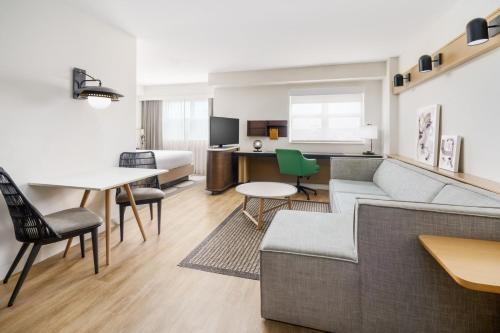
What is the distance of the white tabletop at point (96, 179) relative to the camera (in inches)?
77.1

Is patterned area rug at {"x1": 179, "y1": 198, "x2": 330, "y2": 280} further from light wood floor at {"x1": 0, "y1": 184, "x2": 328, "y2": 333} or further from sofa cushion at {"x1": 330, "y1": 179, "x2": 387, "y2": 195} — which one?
sofa cushion at {"x1": 330, "y1": 179, "x2": 387, "y2": 195}

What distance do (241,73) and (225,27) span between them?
2049 mm

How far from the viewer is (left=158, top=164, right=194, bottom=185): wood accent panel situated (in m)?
4.71

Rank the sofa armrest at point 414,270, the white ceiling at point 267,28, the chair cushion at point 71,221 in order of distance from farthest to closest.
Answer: the white ceiling at point 267,28 → the chair cushion at point 71,221 → the sofa armrest at point 414,270

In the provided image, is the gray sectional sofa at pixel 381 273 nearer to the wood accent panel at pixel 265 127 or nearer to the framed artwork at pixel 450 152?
the framed artwork at pixel 450 152

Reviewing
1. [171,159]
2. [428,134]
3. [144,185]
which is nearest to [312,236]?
[428,134]

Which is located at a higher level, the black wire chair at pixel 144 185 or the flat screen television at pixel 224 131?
the flat screen television at pixel 224 131

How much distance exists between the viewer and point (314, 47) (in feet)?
12.1

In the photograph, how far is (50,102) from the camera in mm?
2246

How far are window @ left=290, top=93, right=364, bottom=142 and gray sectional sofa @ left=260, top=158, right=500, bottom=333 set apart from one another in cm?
347

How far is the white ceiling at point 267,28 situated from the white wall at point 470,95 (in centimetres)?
21

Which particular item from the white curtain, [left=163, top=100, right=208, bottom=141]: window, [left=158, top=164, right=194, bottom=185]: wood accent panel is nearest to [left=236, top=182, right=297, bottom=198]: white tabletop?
[left=158, top=164, right=194, bottom=185]: wood accent panel

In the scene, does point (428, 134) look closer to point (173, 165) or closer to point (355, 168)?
point (355, 168)

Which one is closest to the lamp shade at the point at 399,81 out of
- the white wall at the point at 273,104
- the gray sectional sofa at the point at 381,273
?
the white wall at the point at 273,104
